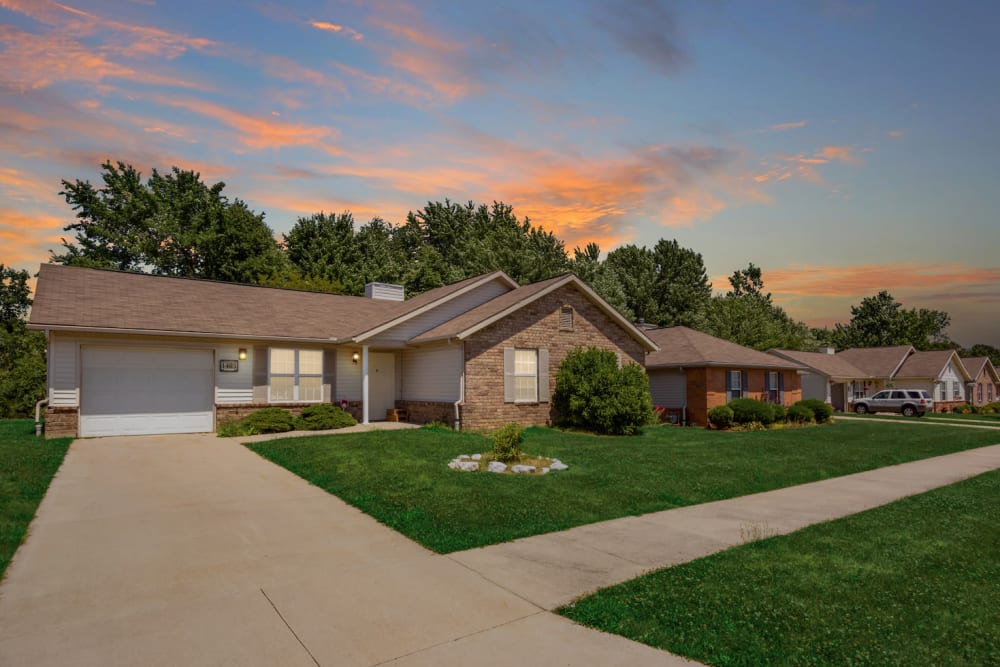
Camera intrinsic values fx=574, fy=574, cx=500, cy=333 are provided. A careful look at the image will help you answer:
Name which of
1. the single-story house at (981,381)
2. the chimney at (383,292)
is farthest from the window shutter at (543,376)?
the single-story house at (981,381)

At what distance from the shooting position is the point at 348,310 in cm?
2330

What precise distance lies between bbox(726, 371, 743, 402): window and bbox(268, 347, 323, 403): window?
18297mm

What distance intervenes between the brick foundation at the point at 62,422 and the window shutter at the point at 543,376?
45.2 ft

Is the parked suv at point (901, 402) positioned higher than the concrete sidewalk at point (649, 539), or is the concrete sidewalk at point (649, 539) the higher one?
the concrete sidewalk at point (649, 539)

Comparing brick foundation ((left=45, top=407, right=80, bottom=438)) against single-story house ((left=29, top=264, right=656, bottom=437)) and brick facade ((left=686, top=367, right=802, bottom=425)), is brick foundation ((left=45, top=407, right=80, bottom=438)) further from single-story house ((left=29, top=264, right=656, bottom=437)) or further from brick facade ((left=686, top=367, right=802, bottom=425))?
brick facade ((left=686, top=367, right=802, bottom=425))

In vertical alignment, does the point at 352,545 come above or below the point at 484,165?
below

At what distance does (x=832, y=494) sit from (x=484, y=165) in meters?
14.0

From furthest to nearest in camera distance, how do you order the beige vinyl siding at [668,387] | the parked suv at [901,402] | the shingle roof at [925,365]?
the shingle roof at [925,365] < the parked suv at [901,402] < the beige vinyl siding at [668,387]

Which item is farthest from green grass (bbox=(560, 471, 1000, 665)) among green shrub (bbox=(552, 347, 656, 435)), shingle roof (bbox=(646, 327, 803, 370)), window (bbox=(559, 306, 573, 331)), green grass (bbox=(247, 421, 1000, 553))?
shingle roof (bbox=(646, 327, 803, 370))

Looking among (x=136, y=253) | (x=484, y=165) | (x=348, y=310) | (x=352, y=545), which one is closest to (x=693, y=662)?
(x=352, y=545)

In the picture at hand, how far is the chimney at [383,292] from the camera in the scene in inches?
1060

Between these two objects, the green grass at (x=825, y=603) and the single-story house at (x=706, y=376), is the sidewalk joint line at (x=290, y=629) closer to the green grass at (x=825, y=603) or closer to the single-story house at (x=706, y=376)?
the green grass at (x=825, y=603)

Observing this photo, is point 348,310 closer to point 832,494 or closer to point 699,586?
point 832,494

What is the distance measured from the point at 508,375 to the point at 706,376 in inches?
431
